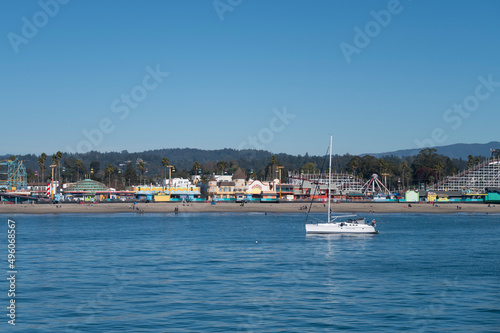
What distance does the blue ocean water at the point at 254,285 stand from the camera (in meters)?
27.1

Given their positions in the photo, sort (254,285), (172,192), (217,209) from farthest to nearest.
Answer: (172,192) < (217,209) < (254,285)

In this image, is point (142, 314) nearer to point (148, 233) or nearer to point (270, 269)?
point (270, 269)

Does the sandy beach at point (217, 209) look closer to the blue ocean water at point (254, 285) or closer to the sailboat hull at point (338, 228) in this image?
the sailboat hull at point (338, 228)

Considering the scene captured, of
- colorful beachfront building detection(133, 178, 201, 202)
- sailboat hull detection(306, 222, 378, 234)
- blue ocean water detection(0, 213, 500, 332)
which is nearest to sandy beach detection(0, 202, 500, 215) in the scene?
colorful beachfront building detection(133, 178, 201, 202)

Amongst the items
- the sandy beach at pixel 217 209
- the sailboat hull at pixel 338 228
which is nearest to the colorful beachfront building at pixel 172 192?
the sandy beach at pixel 217 209

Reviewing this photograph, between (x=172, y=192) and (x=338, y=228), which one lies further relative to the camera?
(x=172, y=192)

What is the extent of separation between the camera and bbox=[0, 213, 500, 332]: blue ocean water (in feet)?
88.9

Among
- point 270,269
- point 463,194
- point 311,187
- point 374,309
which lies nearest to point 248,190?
point 311,187

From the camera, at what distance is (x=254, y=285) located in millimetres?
35781

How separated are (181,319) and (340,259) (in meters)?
23.7

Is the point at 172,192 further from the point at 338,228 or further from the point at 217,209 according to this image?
the point at 338,228

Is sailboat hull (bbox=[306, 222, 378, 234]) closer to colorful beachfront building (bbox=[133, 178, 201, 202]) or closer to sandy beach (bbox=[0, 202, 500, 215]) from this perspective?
sandy beach (bbox=[0, 202, 500, 215])

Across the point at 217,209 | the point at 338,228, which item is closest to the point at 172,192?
the point at 217,209

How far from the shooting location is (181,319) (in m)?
27.4
